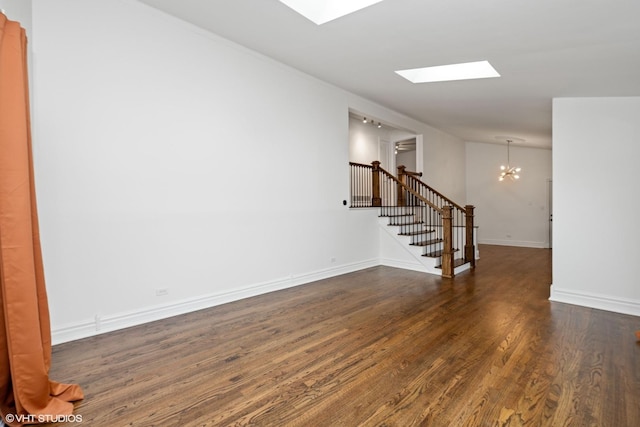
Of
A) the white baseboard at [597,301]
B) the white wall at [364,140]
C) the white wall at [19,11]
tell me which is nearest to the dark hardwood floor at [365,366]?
the white baseboard at [597,301]

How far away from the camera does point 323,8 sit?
11.1 ft

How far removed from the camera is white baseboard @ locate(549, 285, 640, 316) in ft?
12.7

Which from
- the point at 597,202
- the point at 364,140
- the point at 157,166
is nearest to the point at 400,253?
the point at 597,202

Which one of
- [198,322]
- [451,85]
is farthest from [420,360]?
[451,85]

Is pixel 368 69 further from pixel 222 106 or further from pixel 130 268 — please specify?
pixel 130 268

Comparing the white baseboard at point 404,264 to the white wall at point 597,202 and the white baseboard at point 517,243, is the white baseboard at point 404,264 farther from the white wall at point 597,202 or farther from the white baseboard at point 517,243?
the white baseboard at point 517,243

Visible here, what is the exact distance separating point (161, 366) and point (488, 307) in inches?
147

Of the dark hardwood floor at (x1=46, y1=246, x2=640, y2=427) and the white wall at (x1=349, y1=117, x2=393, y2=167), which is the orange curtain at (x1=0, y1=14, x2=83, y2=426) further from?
the white wall at (x1=349, y1=117, x2=393, y2=167)

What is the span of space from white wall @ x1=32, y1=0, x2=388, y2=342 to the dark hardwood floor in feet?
1.50

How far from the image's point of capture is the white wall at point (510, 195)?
9578 millimetres

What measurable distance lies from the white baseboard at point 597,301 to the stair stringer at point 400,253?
180 centimetres

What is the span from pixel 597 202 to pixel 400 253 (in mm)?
3198

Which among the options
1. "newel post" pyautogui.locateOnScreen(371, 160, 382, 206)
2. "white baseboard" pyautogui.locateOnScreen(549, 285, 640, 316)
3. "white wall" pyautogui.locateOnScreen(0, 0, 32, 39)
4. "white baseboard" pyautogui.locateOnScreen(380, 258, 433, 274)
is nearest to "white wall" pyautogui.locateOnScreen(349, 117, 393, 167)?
"newel post" pyautogui.locateOnScreen(371, 160, 382, 206)

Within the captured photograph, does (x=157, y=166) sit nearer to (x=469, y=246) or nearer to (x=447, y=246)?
(x=447, y=246)
